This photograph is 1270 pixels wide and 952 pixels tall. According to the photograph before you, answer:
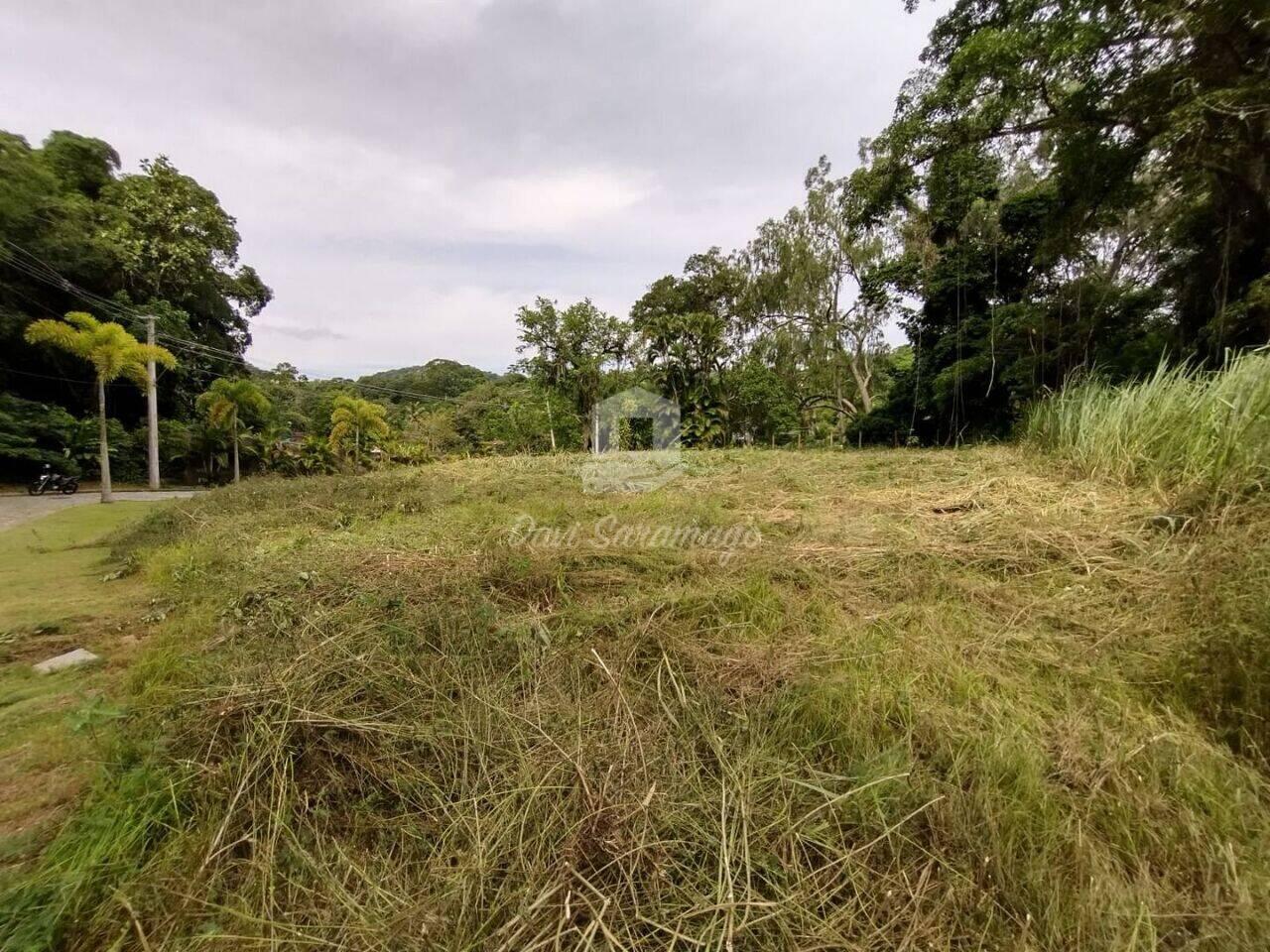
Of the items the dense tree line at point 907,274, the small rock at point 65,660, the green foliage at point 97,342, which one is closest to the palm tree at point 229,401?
the dense tree line at point 907,274

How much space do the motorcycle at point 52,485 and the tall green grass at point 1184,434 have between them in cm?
1751

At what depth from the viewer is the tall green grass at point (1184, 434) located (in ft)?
7.69

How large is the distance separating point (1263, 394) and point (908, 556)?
1933mm

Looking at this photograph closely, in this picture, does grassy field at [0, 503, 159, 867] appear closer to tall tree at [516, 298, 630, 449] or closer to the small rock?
the small rock

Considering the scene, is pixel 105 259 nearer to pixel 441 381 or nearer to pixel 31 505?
pixel 31 505

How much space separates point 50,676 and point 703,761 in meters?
2.73

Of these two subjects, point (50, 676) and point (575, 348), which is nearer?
point (50, 676)

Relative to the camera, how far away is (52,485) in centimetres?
1057

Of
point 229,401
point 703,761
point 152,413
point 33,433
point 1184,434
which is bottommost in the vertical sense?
point 703,761

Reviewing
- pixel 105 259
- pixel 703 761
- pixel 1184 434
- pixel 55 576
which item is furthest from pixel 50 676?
pixel 105 259

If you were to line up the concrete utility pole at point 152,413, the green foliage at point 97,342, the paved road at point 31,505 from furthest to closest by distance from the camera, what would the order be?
the concrete utility pole at point 152,413 → the green foliage at point 97,342 → the paved road at point 31,505

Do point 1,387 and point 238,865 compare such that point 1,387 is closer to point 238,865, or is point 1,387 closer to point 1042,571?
point 238,865

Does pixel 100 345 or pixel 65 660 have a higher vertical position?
pixel 100 345

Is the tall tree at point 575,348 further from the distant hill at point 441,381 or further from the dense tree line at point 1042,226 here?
the distant hill at point 441,381
